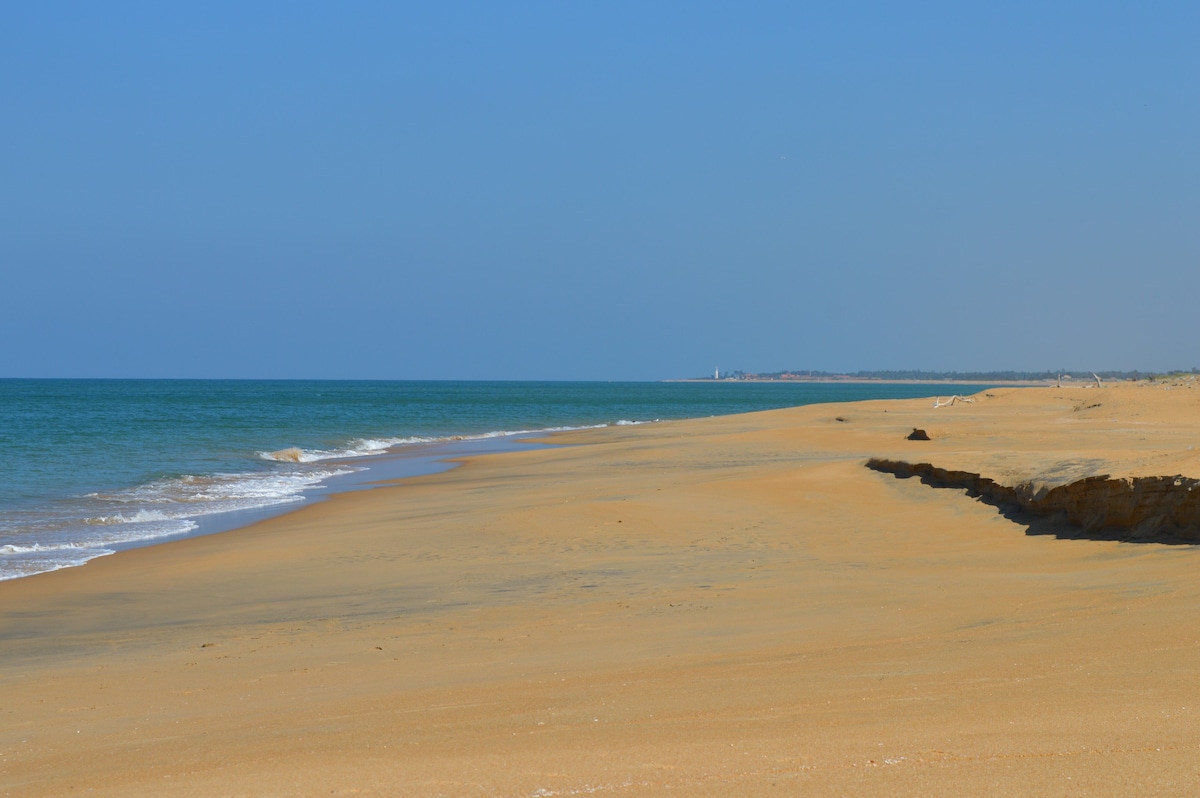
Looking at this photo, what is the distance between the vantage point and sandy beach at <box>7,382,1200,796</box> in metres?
4.31

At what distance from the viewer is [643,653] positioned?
6844 millimetres

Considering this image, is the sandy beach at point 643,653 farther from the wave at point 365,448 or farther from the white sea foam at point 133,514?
the wave at point 365,448

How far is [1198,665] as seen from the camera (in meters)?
5.16

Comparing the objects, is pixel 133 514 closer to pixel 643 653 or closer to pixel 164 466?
pixel 164 466

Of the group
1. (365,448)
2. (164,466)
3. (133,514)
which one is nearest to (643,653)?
(133,514)

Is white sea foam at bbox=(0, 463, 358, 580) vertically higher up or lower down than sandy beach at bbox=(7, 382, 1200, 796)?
lower down

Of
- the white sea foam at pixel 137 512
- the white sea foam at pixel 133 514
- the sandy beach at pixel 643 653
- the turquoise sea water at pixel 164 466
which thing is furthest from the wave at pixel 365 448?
the sandy beach at pixel 643 653

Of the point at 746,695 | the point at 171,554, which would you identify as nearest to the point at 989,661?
the point at 746,695

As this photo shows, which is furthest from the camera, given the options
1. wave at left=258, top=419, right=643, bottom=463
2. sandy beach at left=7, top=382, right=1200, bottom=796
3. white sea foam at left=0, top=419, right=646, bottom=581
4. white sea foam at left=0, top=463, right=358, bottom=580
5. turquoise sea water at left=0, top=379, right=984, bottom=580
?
wave at left=258, top=419, right=643, bottom=463

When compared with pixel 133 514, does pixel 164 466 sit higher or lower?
higher

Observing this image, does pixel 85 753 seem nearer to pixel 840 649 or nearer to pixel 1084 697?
pixel 840 649

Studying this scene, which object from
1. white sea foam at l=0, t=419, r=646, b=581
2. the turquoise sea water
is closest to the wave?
the turquoise sea water

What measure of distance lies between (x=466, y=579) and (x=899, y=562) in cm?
448

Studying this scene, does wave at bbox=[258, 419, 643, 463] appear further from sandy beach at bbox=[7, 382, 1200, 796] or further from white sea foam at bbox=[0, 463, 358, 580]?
sandy beach at bbox=[7, 382, 1200, 796]
